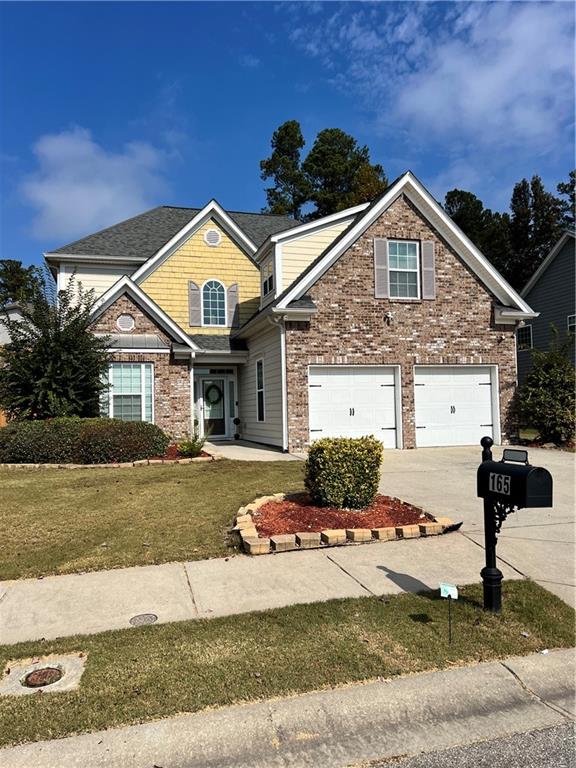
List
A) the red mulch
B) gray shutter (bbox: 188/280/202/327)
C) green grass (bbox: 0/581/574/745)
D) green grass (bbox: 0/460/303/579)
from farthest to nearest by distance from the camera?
gray shutter (bbox: 188/280/202/327) < the red mulch < green grass (bbox: 0/460/303/579) < green grass (bbox: 0/581/574/745)

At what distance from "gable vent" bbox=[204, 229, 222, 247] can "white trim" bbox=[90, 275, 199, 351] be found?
4473 mm

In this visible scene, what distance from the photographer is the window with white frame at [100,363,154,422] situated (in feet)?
52.1

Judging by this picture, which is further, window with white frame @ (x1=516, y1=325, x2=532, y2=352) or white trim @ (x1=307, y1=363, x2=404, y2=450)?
window with white frame @ (x1=516, y1=325, x2=532, y2=352)

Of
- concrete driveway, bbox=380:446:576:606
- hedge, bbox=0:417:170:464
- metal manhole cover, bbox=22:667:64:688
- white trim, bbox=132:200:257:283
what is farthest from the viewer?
white trim, bbox=132:200:257:283

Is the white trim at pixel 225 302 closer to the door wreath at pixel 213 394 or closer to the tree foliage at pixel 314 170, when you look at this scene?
the door wreath at pixel 213 394

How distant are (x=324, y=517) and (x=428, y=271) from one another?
1113 centimetres

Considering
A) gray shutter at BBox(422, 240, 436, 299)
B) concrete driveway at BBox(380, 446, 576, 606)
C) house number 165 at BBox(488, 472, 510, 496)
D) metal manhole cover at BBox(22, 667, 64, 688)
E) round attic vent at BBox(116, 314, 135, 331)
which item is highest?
gray shutter at BBox(422, 240, 436, 299)

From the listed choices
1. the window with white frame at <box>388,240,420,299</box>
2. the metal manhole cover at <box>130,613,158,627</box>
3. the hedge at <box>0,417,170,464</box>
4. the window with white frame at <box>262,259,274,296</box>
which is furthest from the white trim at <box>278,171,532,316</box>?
the metal manhole cover at <box>130,613,158,627</box>

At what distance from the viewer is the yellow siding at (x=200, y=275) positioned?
1912 centimetres

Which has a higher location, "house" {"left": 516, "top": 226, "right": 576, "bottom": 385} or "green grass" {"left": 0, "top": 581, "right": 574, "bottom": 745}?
"house" {"left": 516, "top": 226, "right": 576, "bottom": 385}

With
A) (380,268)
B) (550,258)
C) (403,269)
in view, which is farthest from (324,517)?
(550,258)

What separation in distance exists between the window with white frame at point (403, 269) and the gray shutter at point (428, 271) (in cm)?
18

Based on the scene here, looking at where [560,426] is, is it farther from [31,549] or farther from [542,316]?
[31,549]

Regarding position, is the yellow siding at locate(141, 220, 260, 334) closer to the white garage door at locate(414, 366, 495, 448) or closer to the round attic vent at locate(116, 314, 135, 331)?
the round attic vent at locate(116, 314, 135, 331)
